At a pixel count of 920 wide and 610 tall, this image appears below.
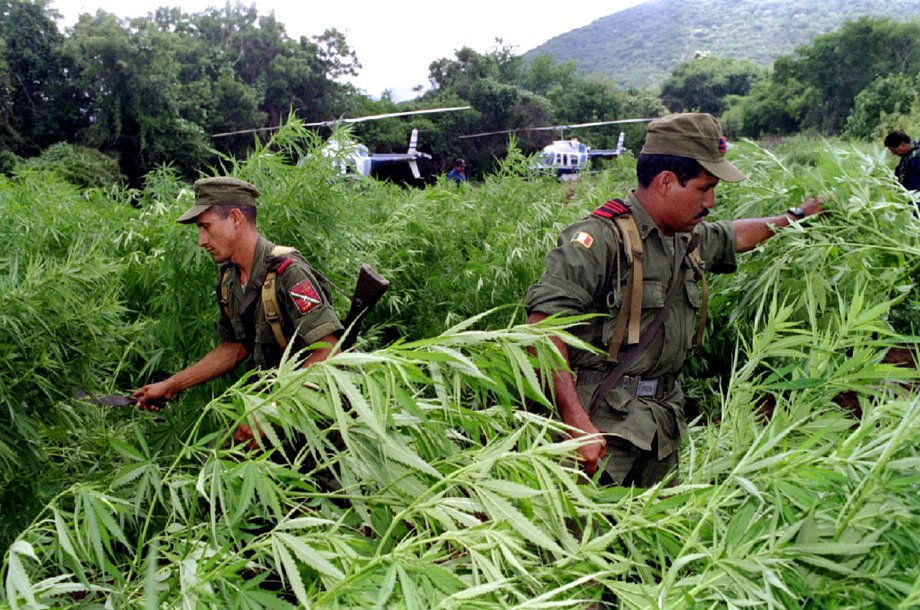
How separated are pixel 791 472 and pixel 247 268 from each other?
2.12m

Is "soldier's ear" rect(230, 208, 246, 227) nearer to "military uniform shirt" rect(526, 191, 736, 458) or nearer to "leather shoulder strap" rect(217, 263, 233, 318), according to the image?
"leather shoulder strap" rect(217, 263, 233, 318)

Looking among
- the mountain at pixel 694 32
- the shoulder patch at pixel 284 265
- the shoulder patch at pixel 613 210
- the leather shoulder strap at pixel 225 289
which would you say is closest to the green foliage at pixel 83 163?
the leather shoulder strap at pixel 225 289

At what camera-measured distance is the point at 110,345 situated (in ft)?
8.93

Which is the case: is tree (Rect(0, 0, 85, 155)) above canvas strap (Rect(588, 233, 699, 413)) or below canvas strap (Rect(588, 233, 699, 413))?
above

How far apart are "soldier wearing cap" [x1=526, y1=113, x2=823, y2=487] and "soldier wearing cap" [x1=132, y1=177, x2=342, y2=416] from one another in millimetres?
835

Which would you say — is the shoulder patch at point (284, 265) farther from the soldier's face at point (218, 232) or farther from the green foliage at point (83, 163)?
the green foliage at point (83, 163)

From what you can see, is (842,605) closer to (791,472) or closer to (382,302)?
(791,472)

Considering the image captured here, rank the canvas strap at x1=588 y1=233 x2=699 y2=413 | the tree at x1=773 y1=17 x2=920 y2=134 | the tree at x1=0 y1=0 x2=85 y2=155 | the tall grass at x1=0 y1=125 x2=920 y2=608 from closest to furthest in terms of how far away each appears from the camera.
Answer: the tall grass at x1=0 y1=125 x2=920 y2=608, the canvas strap at x1=588 y1=233 x2=699 y2=413, the tree at x1=0 y1=0 x2=85 y2=155, the tree at x1=773 y1=17 x2=920 y2=134

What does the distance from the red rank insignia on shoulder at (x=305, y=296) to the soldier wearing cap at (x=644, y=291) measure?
0.79 metres

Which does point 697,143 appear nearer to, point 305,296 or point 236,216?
point 305,296

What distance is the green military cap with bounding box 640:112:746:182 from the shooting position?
8.15ft

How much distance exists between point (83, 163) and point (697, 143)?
22.0 m

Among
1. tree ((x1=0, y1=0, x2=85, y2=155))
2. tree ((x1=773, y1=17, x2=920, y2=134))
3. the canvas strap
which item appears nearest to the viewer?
the canvas strap

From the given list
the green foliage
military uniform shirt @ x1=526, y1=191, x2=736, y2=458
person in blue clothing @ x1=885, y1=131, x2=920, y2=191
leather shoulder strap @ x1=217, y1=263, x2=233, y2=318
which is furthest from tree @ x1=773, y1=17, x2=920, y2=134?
leather shoulder strap @ x1=217, y1=263, x2=233, y2=318
